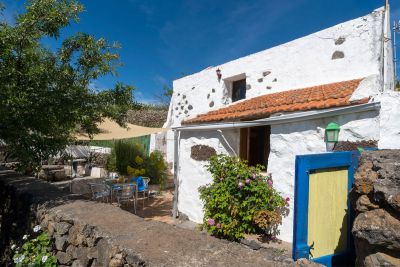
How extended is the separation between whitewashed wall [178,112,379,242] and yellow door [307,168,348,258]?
3.34ft

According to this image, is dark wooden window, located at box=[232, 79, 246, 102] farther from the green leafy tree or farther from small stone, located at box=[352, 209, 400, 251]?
small stone, located at box=[352, 209, 400, 251]

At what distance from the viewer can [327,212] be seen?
12.6 feet

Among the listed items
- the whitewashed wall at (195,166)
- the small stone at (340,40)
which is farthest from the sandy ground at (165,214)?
the small stone at (340,40)

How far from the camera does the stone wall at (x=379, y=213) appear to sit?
8.32 feet

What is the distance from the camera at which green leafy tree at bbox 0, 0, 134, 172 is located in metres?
4.69

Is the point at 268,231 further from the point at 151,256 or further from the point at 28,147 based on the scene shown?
the point at 28,147

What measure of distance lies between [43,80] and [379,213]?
551 cm

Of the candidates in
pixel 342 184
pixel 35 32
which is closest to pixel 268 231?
pixel 342 184

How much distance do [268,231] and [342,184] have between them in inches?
84.4

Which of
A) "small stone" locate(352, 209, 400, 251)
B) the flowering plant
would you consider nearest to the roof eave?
"small stone" locate(352, 209, 400, 251)

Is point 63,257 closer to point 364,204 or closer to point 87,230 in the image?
point 87,230

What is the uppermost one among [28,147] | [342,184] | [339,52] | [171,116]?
[339,52]

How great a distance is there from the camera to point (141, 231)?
323 cm

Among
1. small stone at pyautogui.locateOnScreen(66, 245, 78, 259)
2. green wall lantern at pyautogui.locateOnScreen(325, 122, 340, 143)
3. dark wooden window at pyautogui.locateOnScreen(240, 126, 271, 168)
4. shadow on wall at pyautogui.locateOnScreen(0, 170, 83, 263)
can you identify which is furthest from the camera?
dark wooden window at pyautogui.locateOnScreen(240, 126, 271, 168)
